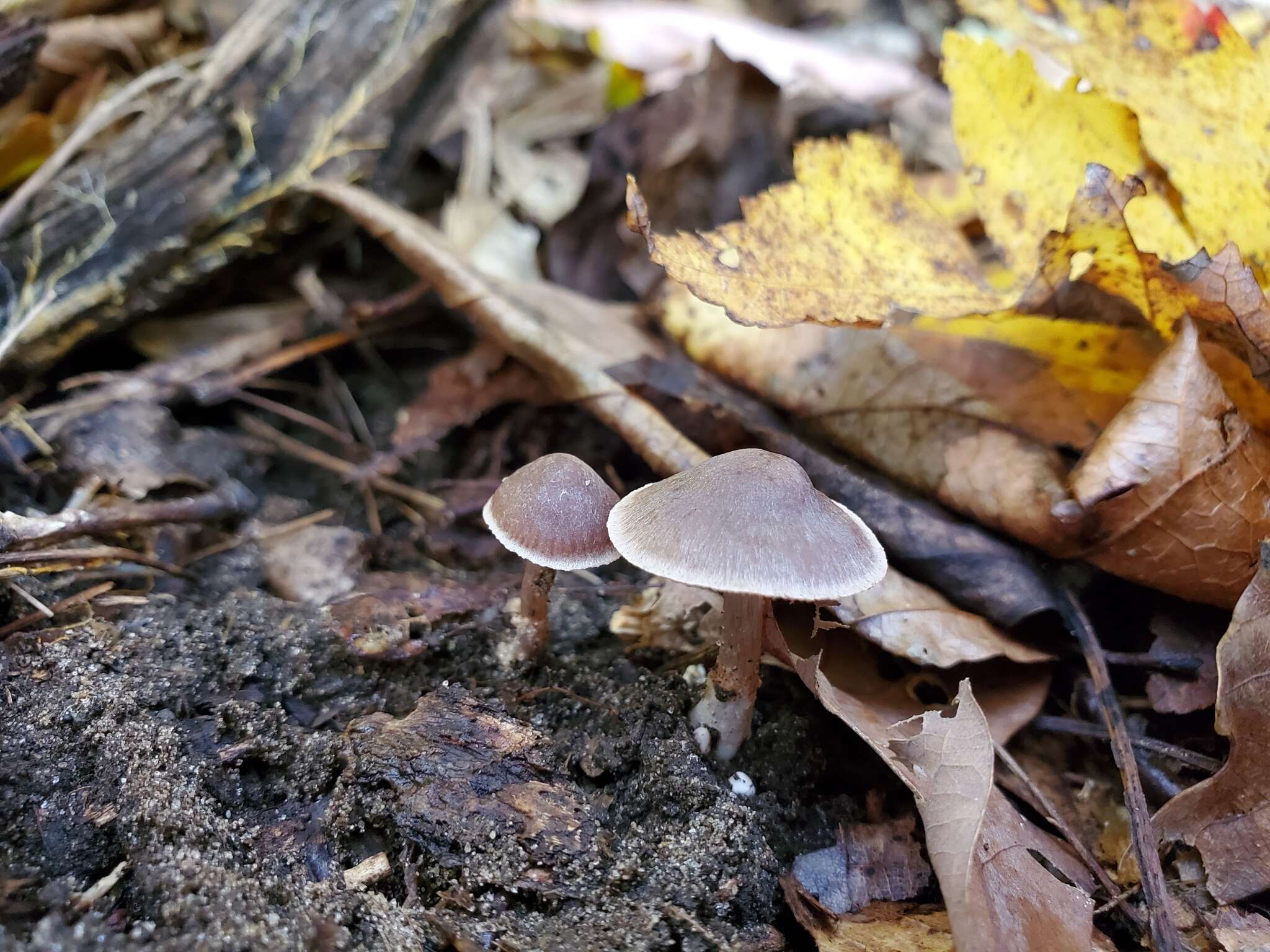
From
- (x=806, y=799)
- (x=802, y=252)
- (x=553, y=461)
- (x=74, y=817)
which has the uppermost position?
(x=802, y=252)

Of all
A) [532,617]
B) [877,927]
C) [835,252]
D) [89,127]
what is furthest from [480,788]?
[89,127]

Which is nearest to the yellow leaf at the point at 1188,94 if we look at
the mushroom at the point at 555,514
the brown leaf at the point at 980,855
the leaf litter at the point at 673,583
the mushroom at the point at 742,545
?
the leaf litter at the point at 673,583

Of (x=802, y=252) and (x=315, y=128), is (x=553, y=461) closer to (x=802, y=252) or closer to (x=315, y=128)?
(x=802, y=252)

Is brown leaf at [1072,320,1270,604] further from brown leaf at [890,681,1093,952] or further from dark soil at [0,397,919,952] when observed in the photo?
dark soil at [0,397,919,952]

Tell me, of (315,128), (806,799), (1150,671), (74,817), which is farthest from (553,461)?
(315,128)

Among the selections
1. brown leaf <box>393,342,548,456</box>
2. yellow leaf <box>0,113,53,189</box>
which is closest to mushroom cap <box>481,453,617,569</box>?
brown leaf <box>393,342,548,456</box>

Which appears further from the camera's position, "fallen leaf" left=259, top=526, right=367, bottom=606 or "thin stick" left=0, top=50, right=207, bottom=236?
"thin stick" left=0, top=50, right=207, bottom=236
